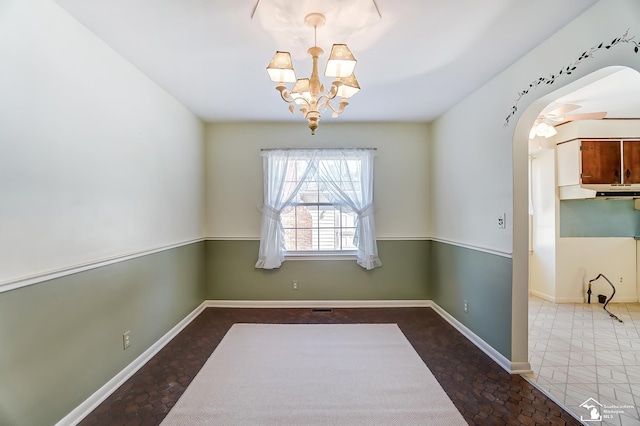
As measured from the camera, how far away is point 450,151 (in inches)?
136

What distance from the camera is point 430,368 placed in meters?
2.43

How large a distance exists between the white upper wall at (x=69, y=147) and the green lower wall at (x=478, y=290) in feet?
10.5

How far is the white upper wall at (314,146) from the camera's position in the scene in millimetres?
3969

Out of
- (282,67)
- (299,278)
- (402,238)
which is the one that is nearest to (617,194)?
(402,238)

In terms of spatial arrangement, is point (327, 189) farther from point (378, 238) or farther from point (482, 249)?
point (482, 249)

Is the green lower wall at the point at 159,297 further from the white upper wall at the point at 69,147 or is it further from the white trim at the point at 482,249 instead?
the white upper wall at the point at 69,147

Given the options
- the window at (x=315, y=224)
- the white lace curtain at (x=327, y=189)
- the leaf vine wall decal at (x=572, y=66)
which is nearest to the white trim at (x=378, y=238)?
the white lace curtain at (x=327, y=189)

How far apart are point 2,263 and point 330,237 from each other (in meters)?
3.14

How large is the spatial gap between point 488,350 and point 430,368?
68 centimetres

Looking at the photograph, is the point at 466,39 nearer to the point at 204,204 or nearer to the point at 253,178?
the point at 253,178

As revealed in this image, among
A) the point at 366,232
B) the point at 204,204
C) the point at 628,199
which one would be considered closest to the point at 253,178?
the point at 204,204

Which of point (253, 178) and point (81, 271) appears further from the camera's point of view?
point (253, 178)

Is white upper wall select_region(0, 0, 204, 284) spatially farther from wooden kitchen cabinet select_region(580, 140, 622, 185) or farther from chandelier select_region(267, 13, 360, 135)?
wooden kitchen cabinet select_region(580, 140, 622, 185)

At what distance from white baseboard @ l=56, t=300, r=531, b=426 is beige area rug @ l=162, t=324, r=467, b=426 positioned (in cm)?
57
